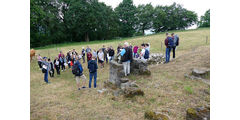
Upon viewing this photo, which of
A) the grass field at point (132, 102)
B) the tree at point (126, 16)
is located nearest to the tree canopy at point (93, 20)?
the tree at point (126, 16)

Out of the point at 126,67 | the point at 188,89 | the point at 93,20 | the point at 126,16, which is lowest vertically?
the point at 188,89

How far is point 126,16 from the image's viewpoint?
5838 cm

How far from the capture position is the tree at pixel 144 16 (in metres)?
59.2

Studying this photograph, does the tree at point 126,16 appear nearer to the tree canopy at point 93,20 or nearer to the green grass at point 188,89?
the tree canopy at point 93,20

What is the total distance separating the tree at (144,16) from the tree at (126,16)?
8.62 feet

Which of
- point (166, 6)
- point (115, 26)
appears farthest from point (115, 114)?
point (166, 6)

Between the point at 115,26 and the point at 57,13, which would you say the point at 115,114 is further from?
the point at 115,26

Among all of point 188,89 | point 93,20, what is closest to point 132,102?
point 188,89

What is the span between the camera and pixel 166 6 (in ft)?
209

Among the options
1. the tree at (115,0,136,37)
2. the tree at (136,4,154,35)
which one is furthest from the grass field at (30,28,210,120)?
the tree at (136,4,154,35)

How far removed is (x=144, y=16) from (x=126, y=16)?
24.0ft

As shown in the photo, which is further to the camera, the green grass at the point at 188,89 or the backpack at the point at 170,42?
the backpack at the point at 170,42

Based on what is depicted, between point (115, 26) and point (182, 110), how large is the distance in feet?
159

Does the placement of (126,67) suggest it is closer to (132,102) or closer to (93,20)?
(132,102)
